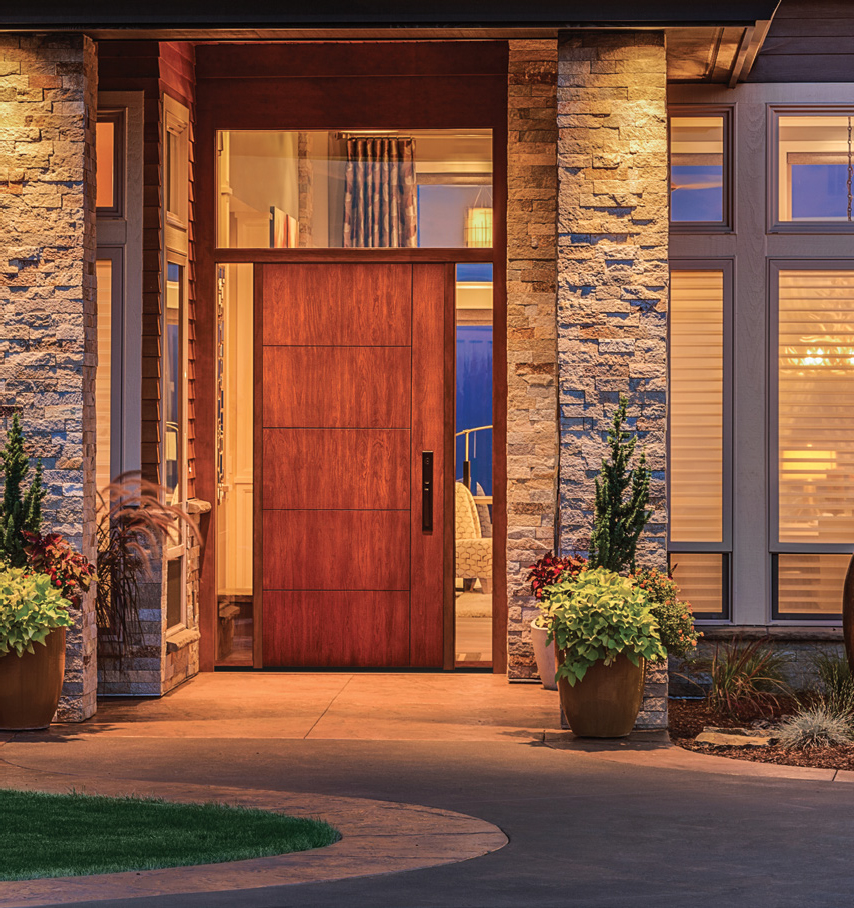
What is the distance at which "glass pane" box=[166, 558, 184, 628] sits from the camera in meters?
8.95

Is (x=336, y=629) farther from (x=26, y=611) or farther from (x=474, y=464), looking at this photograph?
(x=26, y=611)

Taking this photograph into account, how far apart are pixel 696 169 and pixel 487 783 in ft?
15.1

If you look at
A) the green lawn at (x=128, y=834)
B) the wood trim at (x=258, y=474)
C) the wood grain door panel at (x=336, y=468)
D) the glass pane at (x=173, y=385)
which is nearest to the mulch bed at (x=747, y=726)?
the wood grain door panel at (x=336, y=468)

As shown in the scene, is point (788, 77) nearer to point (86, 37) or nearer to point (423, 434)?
point (423, 434)

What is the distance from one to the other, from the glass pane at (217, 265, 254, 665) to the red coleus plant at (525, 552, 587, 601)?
111 inches

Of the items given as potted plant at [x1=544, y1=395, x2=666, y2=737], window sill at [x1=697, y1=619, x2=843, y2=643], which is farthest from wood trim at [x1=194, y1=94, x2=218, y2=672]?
window sill at [x1=697, y1=619, x2=843, y2=643]

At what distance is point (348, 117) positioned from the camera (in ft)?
30.7

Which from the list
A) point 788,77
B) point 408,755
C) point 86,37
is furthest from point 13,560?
point 788,77

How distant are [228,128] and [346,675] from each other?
386 centimetres

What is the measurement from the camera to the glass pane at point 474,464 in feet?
30.8

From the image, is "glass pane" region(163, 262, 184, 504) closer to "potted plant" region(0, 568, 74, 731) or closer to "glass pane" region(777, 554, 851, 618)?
"potted plant" region(0, 568, 74, 731)

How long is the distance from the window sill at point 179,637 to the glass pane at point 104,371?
42.8 inches

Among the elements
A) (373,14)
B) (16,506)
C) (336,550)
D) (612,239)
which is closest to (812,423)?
(612,239)

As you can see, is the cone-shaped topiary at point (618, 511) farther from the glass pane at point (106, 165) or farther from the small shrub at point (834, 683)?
the glass pane at point (106, 165)
